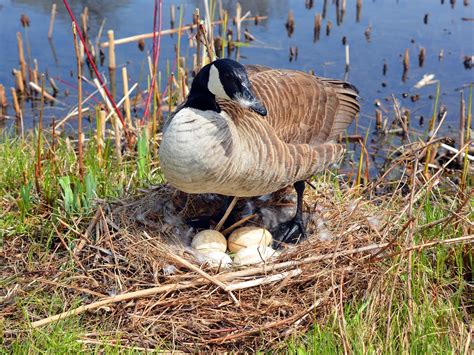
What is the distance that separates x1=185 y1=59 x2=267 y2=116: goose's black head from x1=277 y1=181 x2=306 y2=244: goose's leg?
0.97 meters

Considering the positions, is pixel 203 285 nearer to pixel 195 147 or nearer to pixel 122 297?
A: pixel 122 297

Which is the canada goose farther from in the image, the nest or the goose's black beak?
the nest

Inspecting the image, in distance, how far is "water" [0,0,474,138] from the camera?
870 centimetres

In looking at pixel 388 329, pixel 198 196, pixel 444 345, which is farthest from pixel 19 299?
pixel 444 345

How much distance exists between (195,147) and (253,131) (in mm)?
494

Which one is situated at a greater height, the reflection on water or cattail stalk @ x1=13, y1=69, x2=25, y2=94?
the reflection on water

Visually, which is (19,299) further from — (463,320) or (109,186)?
(463,320)

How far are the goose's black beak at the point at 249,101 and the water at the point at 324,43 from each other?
187 inches

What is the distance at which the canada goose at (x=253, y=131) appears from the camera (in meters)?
3.37

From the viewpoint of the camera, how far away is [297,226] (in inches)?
167

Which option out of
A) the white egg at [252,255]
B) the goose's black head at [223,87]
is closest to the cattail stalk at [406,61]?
the white egg at [252,255]

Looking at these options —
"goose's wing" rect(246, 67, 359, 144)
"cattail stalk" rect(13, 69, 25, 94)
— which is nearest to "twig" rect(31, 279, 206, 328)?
"goose's wing" rect(246, 67, 359, 144)

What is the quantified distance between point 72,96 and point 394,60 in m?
4.76

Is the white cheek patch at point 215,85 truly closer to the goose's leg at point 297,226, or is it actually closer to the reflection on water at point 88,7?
the goose's leg at point 297,226
